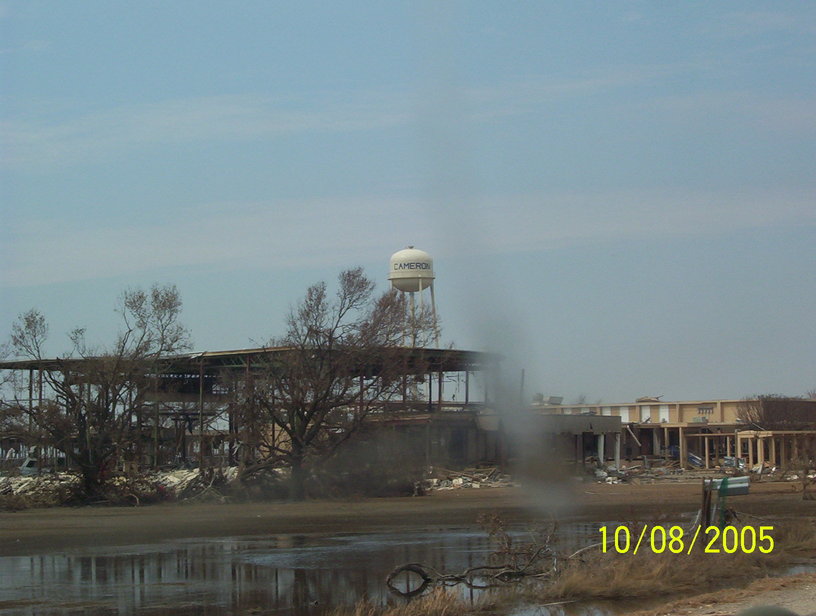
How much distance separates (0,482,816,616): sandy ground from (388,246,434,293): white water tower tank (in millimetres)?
20364

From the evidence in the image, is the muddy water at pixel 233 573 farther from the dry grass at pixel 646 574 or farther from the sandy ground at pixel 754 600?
the sandy ground at pixel 754 600

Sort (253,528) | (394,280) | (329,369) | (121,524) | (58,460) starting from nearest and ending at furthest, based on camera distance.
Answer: (253,528) → (121,524) → (329,369) → (58,460) → (394,280)

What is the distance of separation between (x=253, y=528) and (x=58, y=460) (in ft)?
87.4

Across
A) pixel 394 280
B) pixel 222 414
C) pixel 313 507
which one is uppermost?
pixel 394 280

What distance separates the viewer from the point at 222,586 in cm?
2069

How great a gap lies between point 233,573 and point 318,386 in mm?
29453

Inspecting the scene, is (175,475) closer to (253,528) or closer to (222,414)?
(222,414)

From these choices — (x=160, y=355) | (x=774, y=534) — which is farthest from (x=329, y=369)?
(x=774, y=534)

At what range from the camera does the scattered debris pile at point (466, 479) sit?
5784 centimetres

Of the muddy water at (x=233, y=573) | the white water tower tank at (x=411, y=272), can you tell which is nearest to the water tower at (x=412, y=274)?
the white water tower tank at (x=411, y=272)

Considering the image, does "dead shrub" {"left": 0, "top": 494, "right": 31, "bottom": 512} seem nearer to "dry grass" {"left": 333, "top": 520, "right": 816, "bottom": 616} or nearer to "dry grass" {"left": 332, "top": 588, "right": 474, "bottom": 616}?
"dry grass" {"left": 333, "top": 520, "right": 816, "bottom": 616}

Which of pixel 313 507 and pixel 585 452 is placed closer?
pixel 313 507
